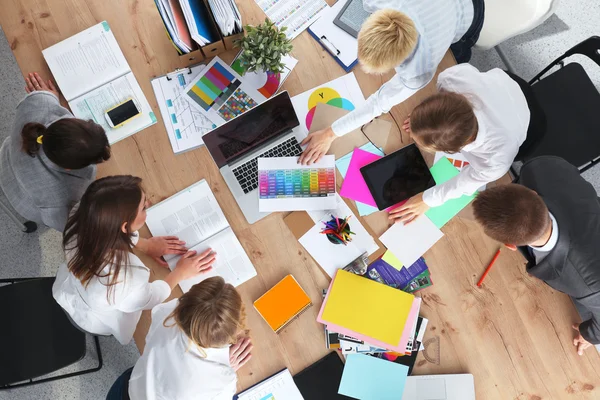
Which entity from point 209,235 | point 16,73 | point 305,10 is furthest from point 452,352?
point 16,73

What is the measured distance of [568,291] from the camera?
1.49m

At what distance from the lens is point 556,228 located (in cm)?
148

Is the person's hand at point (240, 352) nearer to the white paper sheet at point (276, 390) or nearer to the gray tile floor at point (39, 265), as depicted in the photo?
the white paper sheet at point (276, 390)

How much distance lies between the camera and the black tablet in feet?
5.25

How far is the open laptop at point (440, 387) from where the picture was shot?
1.51m

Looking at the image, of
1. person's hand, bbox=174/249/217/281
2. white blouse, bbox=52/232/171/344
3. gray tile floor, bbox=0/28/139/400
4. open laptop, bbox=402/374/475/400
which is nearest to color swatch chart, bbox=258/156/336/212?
person's hand, bbox=174/249/217/281

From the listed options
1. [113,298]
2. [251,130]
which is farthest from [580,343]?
[113,298]

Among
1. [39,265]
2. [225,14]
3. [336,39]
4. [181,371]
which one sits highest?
[225,14]

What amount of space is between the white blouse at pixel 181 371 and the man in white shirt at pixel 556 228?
0.95m

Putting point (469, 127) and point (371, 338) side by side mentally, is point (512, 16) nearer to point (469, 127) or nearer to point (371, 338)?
point (469, 127)

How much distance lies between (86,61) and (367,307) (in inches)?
52.9

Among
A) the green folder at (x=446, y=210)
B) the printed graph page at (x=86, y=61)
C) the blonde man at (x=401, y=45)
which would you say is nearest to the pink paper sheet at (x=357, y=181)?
the blonde man at (x=401, y=45)

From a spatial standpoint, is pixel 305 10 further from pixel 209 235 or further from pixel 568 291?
pixel 568 291

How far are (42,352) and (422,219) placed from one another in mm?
1497
